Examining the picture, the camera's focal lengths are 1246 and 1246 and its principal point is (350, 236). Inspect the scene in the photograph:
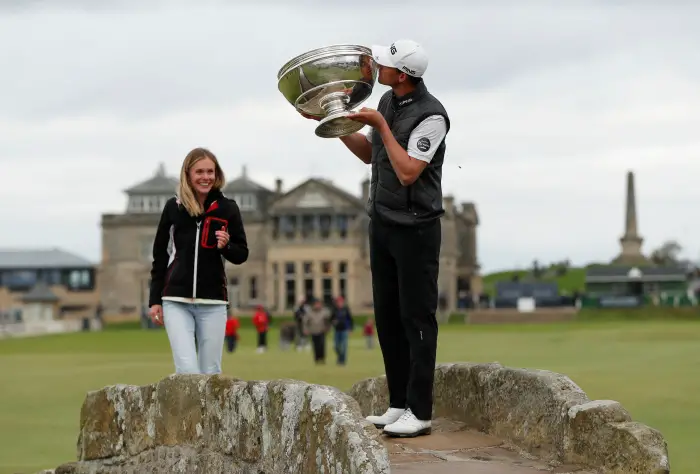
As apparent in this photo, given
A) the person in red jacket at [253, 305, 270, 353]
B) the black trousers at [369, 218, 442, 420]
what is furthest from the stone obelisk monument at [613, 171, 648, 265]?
the black trousers at [369, 218, 442, 420]

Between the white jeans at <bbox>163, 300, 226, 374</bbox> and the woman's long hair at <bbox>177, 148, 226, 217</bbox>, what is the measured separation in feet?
2.03

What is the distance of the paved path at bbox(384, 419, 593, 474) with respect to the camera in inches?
246

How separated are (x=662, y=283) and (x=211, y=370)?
10123 centimetres

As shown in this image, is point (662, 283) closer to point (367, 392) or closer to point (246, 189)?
point (246, 189)

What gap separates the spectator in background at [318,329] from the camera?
31391mm

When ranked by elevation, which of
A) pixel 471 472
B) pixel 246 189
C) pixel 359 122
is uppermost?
pixel 246 189

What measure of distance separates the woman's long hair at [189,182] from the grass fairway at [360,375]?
4987 millimetres

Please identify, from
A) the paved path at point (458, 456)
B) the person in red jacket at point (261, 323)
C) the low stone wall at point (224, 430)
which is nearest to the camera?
the low stone wall at point (224, 430)

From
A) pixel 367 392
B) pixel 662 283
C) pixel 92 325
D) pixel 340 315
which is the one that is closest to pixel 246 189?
pixel 92 325

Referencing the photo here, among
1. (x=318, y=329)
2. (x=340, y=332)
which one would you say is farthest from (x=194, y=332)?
(x=318, y=329)

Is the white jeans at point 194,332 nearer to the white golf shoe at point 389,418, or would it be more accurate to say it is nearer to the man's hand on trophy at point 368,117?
the white golf shoe at point 389,418

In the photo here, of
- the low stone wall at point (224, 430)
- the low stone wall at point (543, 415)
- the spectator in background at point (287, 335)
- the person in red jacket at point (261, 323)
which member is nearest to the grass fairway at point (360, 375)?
the person in red jacket at point (261, 323)

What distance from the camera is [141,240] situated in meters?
116

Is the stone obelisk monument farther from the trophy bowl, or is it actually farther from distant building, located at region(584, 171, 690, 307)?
the trophy bowl
